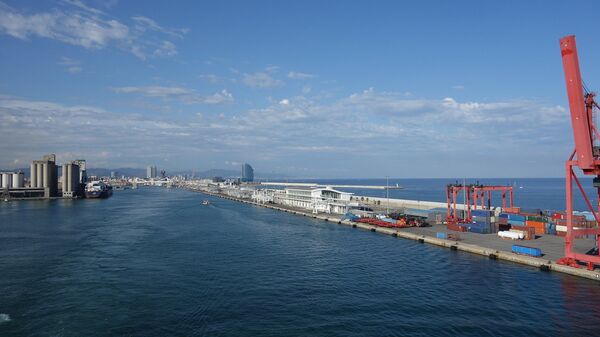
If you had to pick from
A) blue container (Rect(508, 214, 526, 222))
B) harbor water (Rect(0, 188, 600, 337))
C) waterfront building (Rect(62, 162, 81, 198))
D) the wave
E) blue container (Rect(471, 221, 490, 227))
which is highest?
waterfront building (Rect(62, 162, 81, 198))

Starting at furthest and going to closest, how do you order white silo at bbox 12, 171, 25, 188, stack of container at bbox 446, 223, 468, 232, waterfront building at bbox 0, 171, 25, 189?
white silo at bbox 12, 171, 25, 188
waterfront building at bbox 0, 171, 25, 189
stack of container at bbox 446, 223, 468, 232

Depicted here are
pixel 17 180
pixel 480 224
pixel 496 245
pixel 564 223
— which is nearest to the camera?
pixel 496 245

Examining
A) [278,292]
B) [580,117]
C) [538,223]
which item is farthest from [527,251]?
[278,292]

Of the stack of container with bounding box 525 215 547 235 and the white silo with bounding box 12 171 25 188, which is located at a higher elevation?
the white silo with bounding box 12 171 25 188

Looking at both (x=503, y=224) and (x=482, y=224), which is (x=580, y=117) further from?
(x=503, y=224)

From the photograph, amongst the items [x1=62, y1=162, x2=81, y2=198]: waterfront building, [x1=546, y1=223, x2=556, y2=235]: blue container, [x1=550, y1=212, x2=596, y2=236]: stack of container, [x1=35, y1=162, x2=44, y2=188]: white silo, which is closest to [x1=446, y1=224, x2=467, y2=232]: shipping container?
[x1=546, y1=223, x2=556, y2=235]: blue container

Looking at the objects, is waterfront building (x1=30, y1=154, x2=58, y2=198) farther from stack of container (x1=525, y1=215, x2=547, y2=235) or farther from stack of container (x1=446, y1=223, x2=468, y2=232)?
stack of container (x1=525, y1=215, x2=547, y2=235)

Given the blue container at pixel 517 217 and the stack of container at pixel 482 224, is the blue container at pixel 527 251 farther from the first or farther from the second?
the blue container at pixel 517 217

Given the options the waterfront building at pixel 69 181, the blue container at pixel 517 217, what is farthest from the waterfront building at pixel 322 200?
the waterfront building at pixel 69 181
